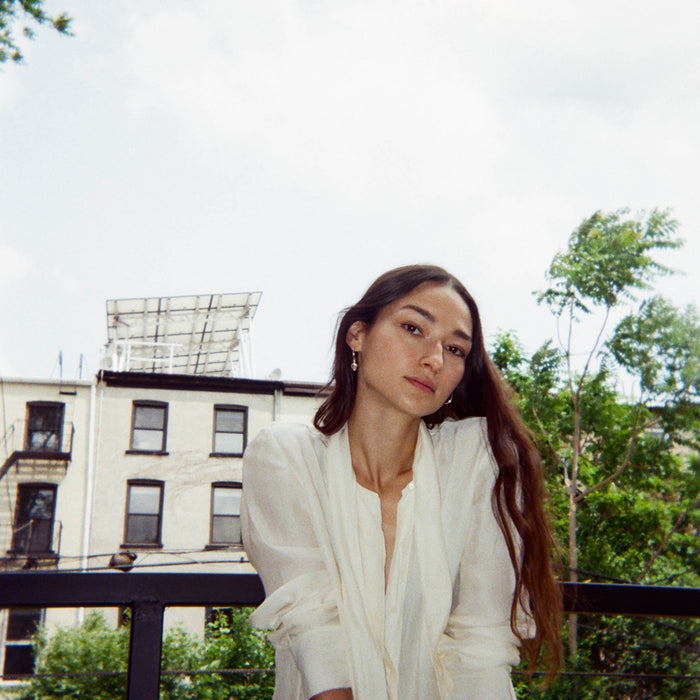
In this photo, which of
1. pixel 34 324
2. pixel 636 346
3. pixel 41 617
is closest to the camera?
pixel 636 346

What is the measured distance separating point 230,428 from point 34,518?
12.2 ft

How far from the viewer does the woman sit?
0.98m

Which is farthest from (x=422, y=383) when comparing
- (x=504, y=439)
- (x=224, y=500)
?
(x=224, y=500)

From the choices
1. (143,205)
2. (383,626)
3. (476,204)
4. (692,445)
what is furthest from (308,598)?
(143,205)

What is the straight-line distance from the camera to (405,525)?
108cm

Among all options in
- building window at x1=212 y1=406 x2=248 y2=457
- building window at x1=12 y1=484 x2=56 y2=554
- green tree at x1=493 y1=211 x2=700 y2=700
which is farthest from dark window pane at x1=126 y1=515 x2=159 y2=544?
green tree at x1=493 y1=211 x2=700 y2=700

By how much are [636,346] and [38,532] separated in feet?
33.7

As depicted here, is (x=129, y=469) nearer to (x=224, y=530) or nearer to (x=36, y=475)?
(x=36, y=475)

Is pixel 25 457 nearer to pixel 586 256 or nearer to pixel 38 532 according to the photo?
pixel 38 532

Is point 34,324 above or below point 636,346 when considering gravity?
above

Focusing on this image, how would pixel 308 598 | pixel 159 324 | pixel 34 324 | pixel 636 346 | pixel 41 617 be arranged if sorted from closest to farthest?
pixel 308 598 < pixel 636 346 < pixel 41 617 < pixel 159 324 < pixel 34 324

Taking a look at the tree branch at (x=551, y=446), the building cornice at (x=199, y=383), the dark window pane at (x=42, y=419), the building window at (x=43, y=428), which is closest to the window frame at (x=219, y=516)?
the building cornice at (x=199, y=383)

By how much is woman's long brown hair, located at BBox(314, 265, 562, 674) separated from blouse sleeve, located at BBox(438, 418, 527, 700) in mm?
15

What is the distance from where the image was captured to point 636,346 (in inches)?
403
